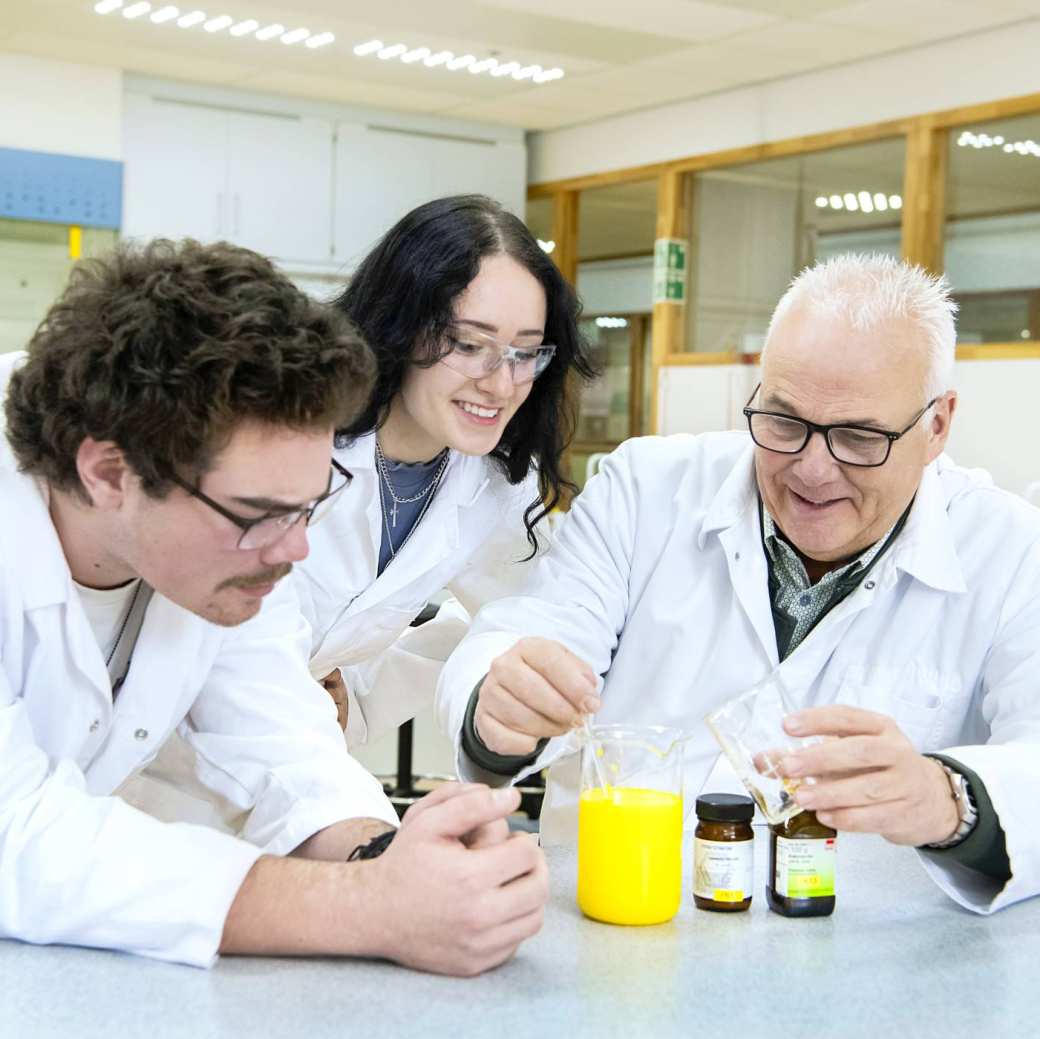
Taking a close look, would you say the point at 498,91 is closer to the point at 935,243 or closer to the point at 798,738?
the point at 935,243

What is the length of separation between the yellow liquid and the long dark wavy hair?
106 centimetres

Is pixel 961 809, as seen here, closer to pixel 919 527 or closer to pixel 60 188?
pixel 919 527

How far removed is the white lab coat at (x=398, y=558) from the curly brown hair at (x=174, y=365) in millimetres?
954

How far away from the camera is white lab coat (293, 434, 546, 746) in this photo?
246 centimetres

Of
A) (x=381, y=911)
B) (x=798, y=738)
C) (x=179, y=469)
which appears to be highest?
(x=179, y=469)

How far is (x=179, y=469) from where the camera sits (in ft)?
4.44

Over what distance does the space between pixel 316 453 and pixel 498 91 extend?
240 inches

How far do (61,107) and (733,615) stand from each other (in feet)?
18.8

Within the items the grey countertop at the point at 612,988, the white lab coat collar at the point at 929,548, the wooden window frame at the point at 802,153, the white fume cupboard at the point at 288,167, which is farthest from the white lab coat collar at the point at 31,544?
the white fume cupboard at the point at 288,167

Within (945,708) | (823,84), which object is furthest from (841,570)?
(823,84)

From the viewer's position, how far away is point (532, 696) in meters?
1.54

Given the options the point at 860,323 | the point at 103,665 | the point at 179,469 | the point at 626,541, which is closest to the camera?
the point at 179,469

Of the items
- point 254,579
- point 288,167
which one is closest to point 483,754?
point 254,579

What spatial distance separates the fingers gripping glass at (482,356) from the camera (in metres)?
2.32
